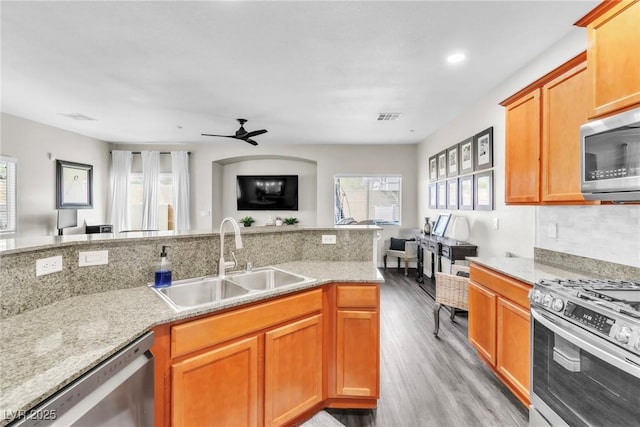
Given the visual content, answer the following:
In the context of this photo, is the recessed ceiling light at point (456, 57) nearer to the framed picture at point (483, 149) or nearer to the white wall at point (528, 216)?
the white wall at point (528, 216)

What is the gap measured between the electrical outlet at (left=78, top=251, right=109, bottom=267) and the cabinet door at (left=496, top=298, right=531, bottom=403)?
2.52 m

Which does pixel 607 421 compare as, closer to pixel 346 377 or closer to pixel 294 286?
pixel 346 377

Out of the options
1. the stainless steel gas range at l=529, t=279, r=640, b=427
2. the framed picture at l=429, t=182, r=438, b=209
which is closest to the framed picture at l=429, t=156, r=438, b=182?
the framed picture at l=429, t=182, r=438, b=209

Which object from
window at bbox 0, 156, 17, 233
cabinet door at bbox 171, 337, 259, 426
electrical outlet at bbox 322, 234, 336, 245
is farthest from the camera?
window at bbox 0, 156, 17, 233

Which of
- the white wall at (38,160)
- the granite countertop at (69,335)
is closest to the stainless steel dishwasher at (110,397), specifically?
the granite countertop at (69,335)

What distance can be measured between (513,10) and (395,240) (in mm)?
4615

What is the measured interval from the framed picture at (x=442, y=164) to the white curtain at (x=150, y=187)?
5.86m

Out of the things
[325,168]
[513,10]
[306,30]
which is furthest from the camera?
[325,168]

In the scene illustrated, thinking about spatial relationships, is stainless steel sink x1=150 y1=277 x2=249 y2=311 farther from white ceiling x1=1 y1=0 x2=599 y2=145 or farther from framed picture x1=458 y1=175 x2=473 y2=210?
framed picture x1=458 y1=175 x2=473 y2=210

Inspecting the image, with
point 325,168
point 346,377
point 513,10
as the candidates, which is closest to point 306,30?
point 513,10

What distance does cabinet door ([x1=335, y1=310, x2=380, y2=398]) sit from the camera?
6.32 feet

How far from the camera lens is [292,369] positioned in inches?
67.6

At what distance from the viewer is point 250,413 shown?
1.54m

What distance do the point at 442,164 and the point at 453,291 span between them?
2626mm
